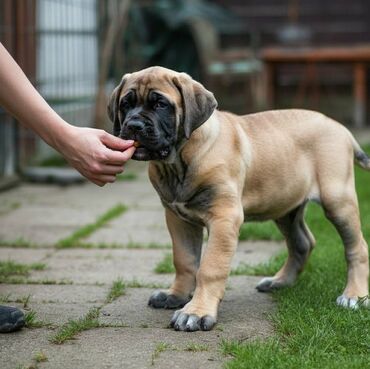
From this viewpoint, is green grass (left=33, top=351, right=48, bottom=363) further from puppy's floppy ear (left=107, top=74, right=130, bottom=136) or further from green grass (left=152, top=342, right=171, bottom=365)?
puppy's floppy ear (left=107, top=74, right=130, bottom=136)

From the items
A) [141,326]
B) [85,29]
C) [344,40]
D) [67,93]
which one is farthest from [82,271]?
[344,40]

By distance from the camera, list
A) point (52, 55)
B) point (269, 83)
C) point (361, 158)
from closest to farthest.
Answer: point (361, 158)
point (52, 55)
point (269, 83)

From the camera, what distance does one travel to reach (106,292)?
14.3ft

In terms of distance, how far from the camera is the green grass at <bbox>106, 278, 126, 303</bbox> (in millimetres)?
4227

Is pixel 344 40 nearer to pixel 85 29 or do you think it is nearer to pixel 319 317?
pixel 85 29

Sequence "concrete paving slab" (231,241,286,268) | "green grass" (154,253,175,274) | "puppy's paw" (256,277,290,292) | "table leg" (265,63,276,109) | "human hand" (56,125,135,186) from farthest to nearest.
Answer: "table leg" (265,63,276,109), "concrete paving slab" (231,241,286,268), "green grass" (154,253,175,274), "puppy's paw" (256,277,290,292), "human hand" (56,125,135,186)

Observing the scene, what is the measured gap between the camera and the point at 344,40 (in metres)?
13.9

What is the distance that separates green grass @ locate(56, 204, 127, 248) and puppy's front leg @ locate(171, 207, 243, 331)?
195 cm

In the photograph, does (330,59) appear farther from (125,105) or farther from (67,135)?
(67,135)

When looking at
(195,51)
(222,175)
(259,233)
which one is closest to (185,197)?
(222,175)

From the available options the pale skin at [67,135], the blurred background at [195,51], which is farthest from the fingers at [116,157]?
the blurred background at [195,51]

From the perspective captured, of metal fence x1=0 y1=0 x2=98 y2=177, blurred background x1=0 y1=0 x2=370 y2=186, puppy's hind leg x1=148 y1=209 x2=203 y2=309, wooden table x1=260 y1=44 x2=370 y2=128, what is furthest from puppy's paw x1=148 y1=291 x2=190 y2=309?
wooden table x1=260 y1=44 x2=370 y2=128

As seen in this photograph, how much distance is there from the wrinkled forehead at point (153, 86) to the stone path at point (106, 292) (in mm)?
956

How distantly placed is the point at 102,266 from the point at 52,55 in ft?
16.8
